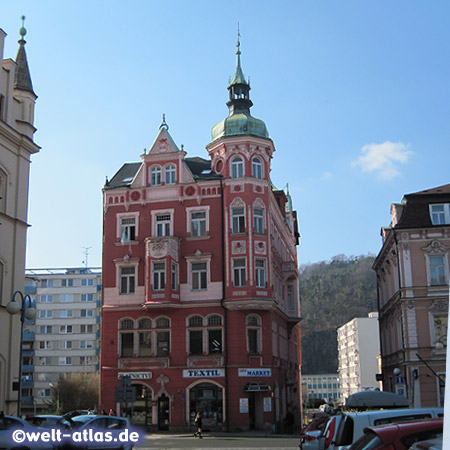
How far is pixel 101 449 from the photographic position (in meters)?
22.6

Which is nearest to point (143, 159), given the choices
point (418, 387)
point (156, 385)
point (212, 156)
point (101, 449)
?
point (212, 156)

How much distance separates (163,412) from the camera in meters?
43.2

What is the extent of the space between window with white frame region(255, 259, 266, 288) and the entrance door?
32.8ft

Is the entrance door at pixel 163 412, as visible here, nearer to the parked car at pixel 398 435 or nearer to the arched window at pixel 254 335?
the arched window at pixel 254 335

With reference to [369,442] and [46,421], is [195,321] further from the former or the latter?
[369,442]

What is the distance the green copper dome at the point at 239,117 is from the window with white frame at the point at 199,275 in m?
9.69

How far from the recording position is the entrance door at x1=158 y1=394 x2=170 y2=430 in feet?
141

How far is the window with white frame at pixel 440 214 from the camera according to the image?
4283cm

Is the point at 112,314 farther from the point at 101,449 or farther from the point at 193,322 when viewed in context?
the point at 101,449

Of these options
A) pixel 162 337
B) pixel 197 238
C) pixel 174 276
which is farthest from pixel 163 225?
pixel 162 337

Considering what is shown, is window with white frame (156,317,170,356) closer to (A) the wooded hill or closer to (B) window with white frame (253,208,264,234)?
(B) window with white frame (253,208,264,234)

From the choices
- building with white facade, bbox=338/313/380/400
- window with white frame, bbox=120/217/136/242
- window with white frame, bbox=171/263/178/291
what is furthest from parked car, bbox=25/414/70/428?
building with white facade, bbox=338/313/380/400

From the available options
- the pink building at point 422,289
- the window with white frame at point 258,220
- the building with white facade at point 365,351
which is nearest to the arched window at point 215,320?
Answer: the window with white frame at point 258,220

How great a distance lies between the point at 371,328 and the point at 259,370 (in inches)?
3482
